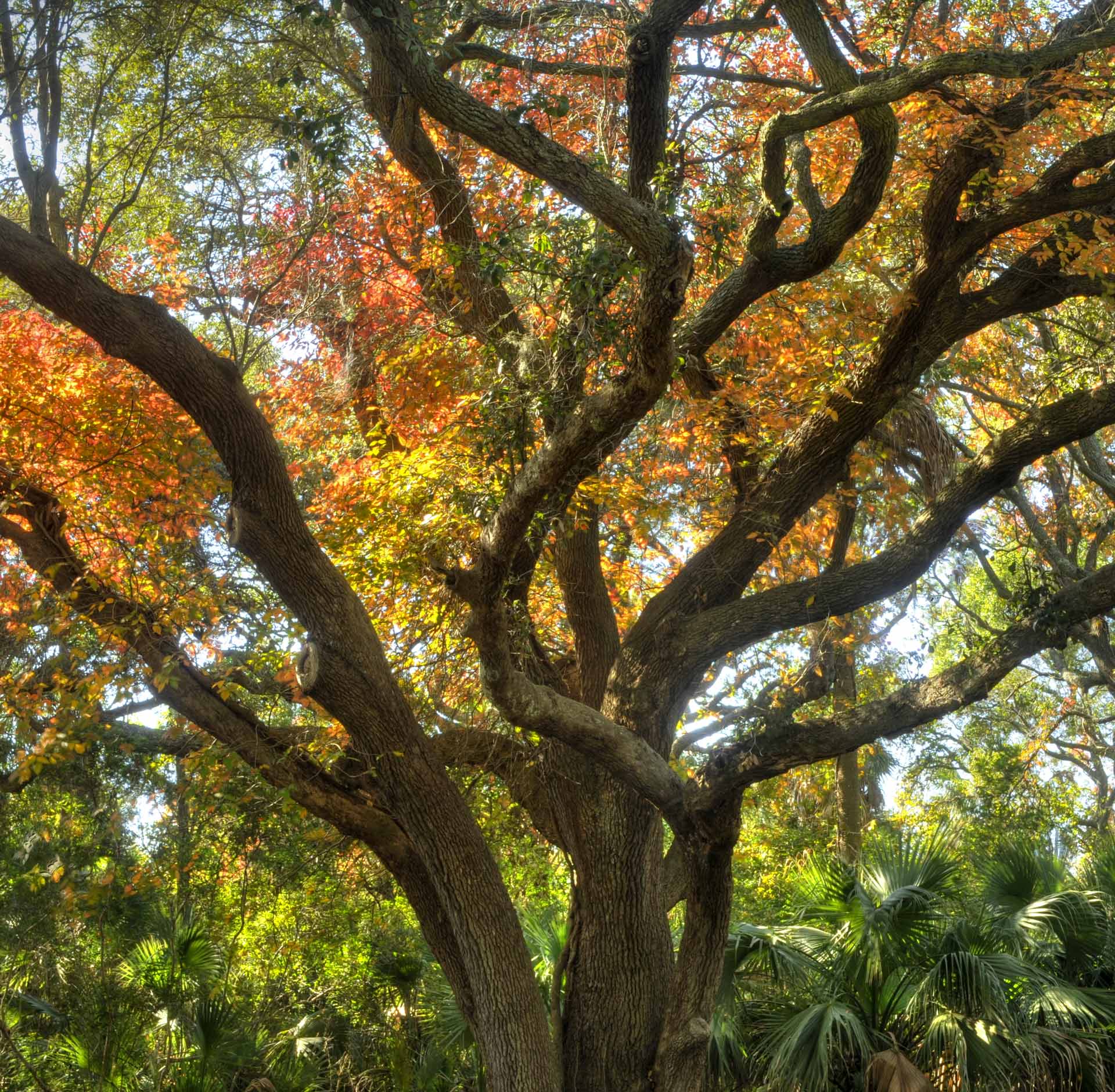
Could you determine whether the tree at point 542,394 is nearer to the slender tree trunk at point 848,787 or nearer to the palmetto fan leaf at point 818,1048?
the palmetto fan leaf at point 818,1048

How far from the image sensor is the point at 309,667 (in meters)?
5.48

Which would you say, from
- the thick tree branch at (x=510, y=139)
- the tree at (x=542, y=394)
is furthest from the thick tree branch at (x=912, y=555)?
the thick tree branch at (x=510, y=139)

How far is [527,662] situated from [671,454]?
432 centimetres

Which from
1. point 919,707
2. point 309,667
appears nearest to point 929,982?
point 919,707

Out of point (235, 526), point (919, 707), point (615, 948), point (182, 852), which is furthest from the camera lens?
point (182, 852)

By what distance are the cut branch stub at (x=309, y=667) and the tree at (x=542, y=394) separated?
0.11 ft

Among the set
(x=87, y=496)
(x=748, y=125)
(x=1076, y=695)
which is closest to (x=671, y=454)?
(x=748, y=125)

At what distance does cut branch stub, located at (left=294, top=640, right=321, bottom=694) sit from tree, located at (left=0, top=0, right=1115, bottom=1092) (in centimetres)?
3

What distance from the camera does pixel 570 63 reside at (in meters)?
6.60

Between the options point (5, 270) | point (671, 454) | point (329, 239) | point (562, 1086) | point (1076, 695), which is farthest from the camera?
point (1076, 695)

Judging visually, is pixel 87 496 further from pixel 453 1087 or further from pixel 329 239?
pixel 453 1087

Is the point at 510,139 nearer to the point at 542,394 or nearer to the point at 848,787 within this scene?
the point at 542,394

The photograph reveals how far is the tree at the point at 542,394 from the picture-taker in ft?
17.3

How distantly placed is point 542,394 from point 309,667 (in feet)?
6.03
